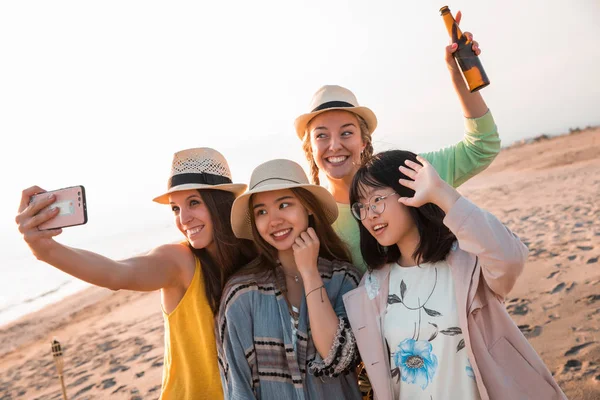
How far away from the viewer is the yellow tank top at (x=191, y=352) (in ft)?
9.98

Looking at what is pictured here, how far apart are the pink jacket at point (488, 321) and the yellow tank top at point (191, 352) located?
979 millimetres

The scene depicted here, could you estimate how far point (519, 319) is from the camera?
5.46 metres

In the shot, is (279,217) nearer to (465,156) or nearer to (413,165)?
(413,165)

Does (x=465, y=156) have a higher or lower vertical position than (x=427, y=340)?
higher

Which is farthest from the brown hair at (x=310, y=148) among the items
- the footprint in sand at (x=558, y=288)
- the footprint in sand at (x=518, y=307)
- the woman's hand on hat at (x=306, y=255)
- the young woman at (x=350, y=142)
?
the footprint in sand at (x=558, y=288)

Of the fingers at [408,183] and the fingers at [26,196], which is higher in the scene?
the fingers at [26,196]

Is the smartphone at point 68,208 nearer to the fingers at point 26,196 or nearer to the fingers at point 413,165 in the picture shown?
the fingers at point 26,196

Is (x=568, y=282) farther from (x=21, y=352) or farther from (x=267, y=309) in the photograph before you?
(x=21, y=352)

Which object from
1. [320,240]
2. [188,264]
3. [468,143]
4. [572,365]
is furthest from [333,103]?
[572,365]

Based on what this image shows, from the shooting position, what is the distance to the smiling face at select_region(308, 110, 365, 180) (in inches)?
150

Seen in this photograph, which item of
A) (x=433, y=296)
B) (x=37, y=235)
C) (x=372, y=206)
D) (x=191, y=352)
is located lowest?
(x=433, y=296)

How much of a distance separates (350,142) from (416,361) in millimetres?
1820

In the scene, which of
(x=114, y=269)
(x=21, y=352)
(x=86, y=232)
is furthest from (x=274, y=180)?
(x=86, y=232)

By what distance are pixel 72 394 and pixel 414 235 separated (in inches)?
251
